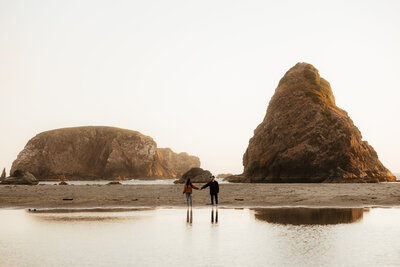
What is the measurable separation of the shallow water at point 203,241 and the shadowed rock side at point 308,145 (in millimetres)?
63322

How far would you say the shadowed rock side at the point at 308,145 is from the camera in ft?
265

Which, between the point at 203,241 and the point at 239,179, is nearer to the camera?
the point at 203,241

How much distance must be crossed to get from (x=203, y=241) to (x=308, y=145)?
73.6 metres

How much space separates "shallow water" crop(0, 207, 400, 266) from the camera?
9.75 meters

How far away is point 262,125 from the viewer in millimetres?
94625

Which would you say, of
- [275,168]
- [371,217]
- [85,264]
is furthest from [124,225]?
[275,168]

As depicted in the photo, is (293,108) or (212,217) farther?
(293,108)

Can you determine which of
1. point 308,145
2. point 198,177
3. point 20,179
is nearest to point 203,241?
point 198,177

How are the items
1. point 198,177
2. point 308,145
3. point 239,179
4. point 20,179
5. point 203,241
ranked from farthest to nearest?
point 239,179 → point 308,145 → point 198,177 → point 20,179 → point 203,241

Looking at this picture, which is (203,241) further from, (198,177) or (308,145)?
(308,145)

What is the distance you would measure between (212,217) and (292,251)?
931 centimetres

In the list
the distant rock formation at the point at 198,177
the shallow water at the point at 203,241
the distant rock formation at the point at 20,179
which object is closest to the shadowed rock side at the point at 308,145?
the distant rock formation at the point at 198,177

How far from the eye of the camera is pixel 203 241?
41.7 feet

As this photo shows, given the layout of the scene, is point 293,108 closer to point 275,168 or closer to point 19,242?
point 275,168
